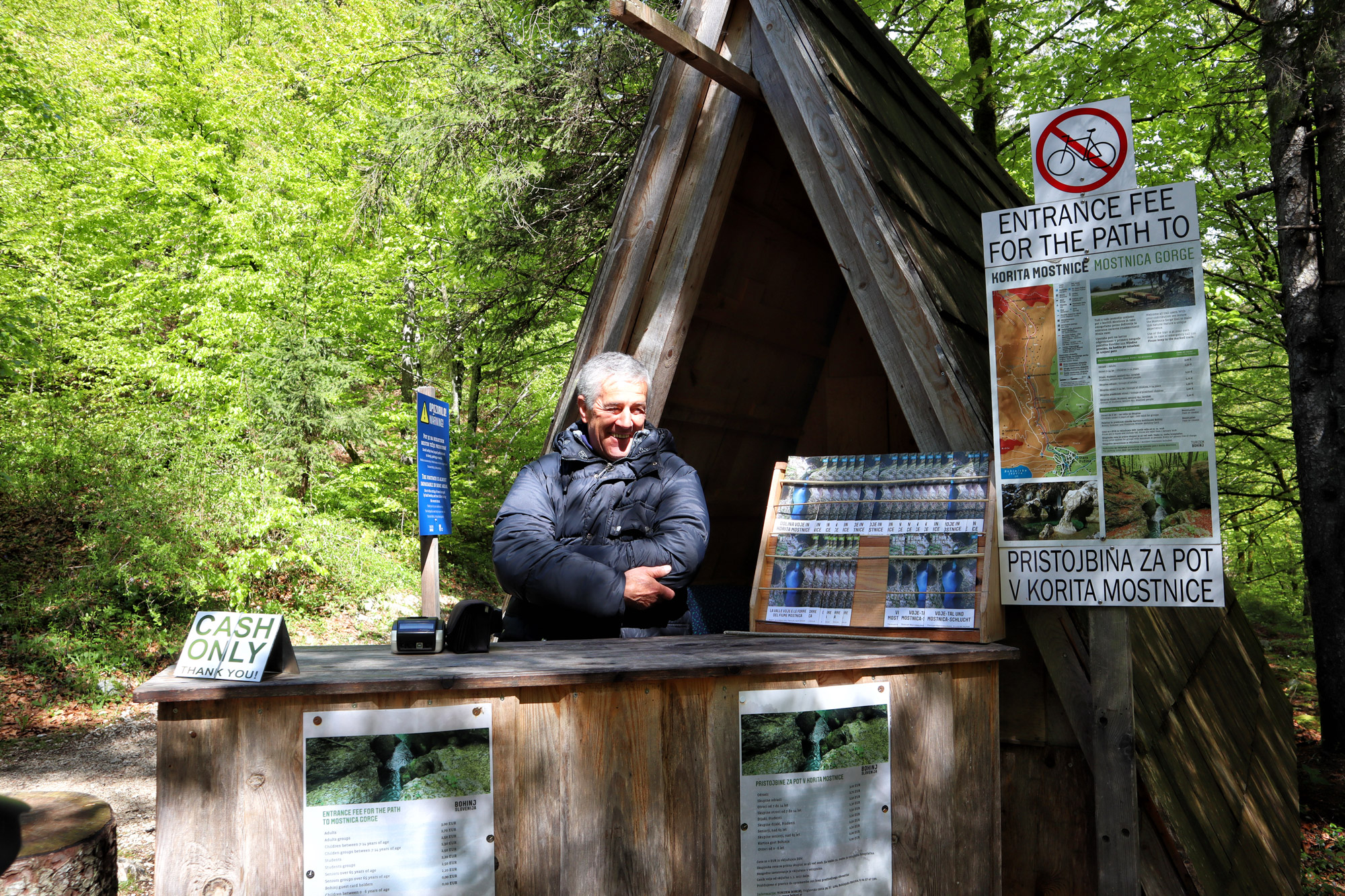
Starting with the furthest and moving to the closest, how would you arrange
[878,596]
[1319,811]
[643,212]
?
[1319,811], [643,212], [878,596]

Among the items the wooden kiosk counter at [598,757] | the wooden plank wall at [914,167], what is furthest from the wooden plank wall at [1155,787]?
the wooden plank wall at [914,167]

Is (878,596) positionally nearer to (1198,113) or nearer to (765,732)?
(765,732)

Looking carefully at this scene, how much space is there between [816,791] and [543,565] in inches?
46.2

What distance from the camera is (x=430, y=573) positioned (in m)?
4.43

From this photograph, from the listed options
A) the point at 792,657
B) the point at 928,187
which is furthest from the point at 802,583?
the point at 928,187

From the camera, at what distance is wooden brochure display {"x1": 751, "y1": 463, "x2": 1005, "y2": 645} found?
8.93ft

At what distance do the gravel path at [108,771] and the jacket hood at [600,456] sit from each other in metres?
3.90

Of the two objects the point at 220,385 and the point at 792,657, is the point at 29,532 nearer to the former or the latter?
the point at 220,385

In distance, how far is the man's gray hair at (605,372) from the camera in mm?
3422

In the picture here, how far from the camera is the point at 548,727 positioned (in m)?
2.15

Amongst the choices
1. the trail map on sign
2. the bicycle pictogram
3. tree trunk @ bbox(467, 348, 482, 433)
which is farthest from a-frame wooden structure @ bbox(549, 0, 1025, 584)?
tree trunk @ bbox(467, 348, 482, 433)

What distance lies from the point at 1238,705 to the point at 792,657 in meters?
3.79

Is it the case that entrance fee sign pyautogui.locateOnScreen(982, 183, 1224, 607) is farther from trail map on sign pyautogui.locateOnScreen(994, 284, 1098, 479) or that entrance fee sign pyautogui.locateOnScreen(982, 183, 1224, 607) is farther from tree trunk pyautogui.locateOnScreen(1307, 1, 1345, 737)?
tree trunk pyautogui.locateOnScreen(1307, 1, 1345, 737)

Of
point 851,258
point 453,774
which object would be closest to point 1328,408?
point 851,258
